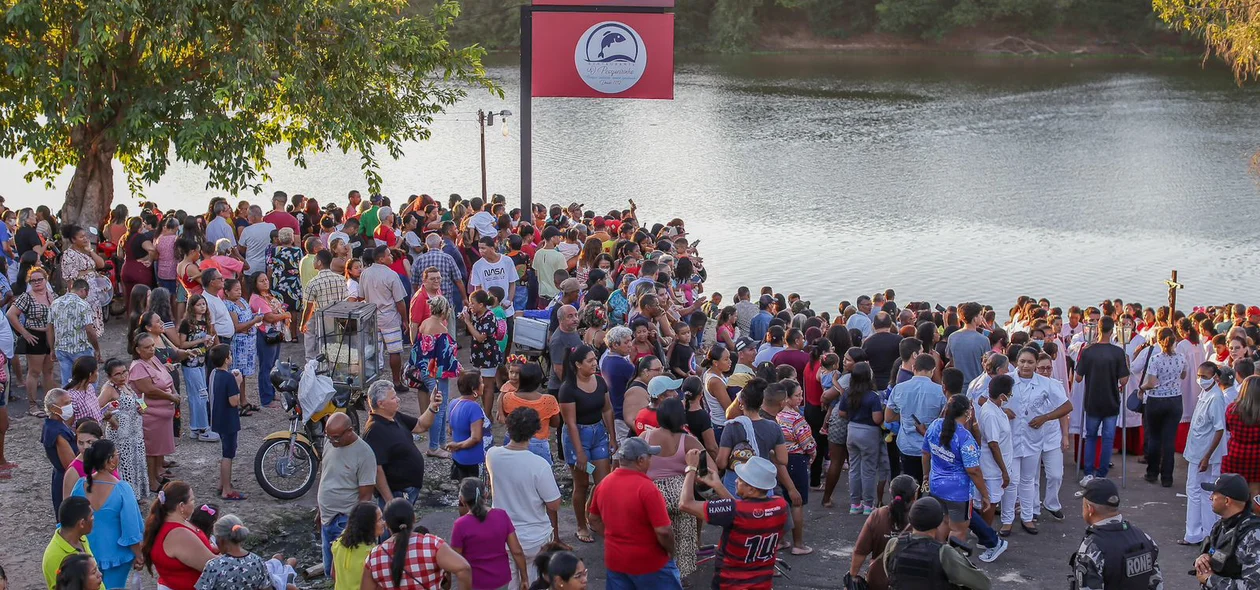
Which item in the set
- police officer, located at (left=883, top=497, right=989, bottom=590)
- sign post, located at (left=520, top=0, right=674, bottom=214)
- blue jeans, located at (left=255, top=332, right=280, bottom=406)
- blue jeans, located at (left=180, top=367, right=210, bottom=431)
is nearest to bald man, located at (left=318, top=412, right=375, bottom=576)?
police officer, located at (left=883, top=497, right=989, bottom=590)

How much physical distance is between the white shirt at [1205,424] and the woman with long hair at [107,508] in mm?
7131

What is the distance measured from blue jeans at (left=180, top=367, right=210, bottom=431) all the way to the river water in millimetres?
15306

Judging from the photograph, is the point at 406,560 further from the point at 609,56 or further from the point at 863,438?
the point at 609,56

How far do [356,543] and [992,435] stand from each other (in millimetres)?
4606

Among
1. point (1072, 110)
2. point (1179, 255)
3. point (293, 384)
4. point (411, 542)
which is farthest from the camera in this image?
point (1072, 110)

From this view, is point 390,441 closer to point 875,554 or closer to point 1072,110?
point 875,554

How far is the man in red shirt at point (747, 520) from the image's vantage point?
6.88 metres

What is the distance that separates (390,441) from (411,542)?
1637mm

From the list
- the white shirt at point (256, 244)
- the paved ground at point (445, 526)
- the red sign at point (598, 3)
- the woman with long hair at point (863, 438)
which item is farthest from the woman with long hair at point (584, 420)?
the red sign at point (598, 3)

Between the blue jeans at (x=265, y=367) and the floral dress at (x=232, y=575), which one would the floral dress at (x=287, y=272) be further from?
the floral dress at (x=232, y=575)

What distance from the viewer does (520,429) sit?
7.25 meters

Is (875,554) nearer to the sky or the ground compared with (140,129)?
nearer to the ground

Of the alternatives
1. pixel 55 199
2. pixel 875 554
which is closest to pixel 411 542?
pixel 875 554

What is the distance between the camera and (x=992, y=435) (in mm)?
8859
